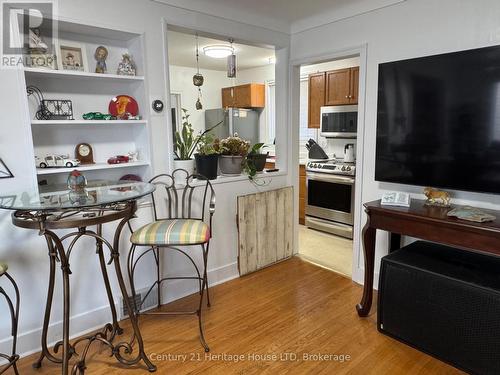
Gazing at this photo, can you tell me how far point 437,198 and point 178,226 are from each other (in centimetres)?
170

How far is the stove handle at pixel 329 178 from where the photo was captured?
4.06 meters

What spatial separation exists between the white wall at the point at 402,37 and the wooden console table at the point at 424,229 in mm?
415

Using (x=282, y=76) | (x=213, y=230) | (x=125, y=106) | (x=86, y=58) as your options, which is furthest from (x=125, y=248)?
(x=282, y=76)

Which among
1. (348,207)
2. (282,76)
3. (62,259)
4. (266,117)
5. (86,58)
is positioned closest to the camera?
(62,259)

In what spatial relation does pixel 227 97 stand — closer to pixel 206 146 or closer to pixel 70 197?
pixel 206 146

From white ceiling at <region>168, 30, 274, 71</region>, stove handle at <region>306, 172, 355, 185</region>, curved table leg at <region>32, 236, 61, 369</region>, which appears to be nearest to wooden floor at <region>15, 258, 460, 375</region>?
curved table leg at <region>32, 236, 61, 369</region>

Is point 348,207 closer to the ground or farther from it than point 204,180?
closer to the ground

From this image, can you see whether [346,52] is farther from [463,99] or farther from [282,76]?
[463,99]

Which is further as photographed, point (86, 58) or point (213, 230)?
point (213, 230)

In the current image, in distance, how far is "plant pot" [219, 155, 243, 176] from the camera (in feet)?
9.85

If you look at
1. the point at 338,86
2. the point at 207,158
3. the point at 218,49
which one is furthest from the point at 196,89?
the point at 207,158

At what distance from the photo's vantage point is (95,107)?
2492 millimetres

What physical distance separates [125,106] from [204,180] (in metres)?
0.83

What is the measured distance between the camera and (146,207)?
8.10 ft
